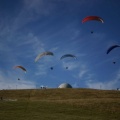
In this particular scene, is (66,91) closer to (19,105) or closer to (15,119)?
(19,105)

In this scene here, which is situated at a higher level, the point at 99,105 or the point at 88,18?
the point at 88,18

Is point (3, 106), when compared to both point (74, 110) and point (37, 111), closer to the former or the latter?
point (37, 111)

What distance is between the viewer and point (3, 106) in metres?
52.8

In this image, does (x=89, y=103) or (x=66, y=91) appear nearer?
(x=89, y=103)

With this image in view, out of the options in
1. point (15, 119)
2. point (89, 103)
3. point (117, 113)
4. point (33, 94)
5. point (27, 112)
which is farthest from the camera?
point (33, 94)

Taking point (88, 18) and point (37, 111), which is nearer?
point (37, 111)

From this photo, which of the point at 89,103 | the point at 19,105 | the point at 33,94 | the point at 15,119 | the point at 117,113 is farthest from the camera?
the point at 33,94

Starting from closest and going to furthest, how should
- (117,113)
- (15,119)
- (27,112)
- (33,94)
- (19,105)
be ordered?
(15,119)
(27,112)
(117,113)
(19,105)
(33,94)

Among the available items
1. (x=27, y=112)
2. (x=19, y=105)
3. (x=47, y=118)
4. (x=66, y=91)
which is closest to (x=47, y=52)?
(x=19, y=105)

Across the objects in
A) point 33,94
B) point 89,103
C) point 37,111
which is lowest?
point 37,111

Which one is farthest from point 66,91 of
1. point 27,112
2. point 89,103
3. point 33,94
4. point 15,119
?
point 15,119

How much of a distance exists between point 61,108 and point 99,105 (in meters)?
8.52

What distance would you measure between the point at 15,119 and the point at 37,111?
8.80 metres

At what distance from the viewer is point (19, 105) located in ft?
178
